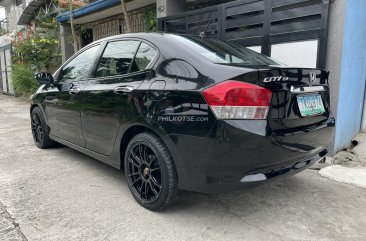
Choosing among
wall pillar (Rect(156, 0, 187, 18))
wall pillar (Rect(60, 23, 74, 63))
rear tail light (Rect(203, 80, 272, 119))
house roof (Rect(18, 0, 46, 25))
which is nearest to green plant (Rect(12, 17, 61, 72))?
house roof (Rect(18, 0, 46, 25))

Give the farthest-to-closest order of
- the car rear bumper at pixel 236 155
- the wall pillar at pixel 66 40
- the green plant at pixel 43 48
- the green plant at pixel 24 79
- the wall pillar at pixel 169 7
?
the green plant at pixel 24 79, the green plant at pixel 43 48, the wall pillar at pixel 66 40, the wall pillar at pixel 169 7, the car rear bumper at pixel 236 155

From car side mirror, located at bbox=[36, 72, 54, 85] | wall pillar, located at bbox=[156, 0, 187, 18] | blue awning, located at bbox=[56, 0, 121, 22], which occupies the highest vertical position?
blue awning, located at bbox=[56, 0, 121, 22]

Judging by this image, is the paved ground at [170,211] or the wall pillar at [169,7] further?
the wall pillar at [169,7]

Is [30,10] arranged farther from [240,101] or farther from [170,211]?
[240,101]

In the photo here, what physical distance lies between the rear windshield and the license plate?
1.60 ft

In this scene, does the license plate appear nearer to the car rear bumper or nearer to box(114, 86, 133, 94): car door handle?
the car rear bumper

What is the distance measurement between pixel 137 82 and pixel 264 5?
2.80 metres

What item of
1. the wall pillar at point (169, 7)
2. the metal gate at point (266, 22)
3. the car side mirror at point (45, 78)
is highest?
the wall pillar at point (169, 7)

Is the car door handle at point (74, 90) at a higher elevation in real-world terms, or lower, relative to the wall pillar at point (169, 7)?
lower

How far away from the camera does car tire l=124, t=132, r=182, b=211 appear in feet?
8.14

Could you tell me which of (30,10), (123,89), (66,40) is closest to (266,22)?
(123,89)

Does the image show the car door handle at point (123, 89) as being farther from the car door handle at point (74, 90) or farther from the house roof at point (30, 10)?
the house roof at point (30, 10)

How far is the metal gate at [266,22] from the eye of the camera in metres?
4.00

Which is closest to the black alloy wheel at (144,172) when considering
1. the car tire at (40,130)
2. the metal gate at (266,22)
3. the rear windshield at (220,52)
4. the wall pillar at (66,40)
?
the rear windshield at (220,52)
